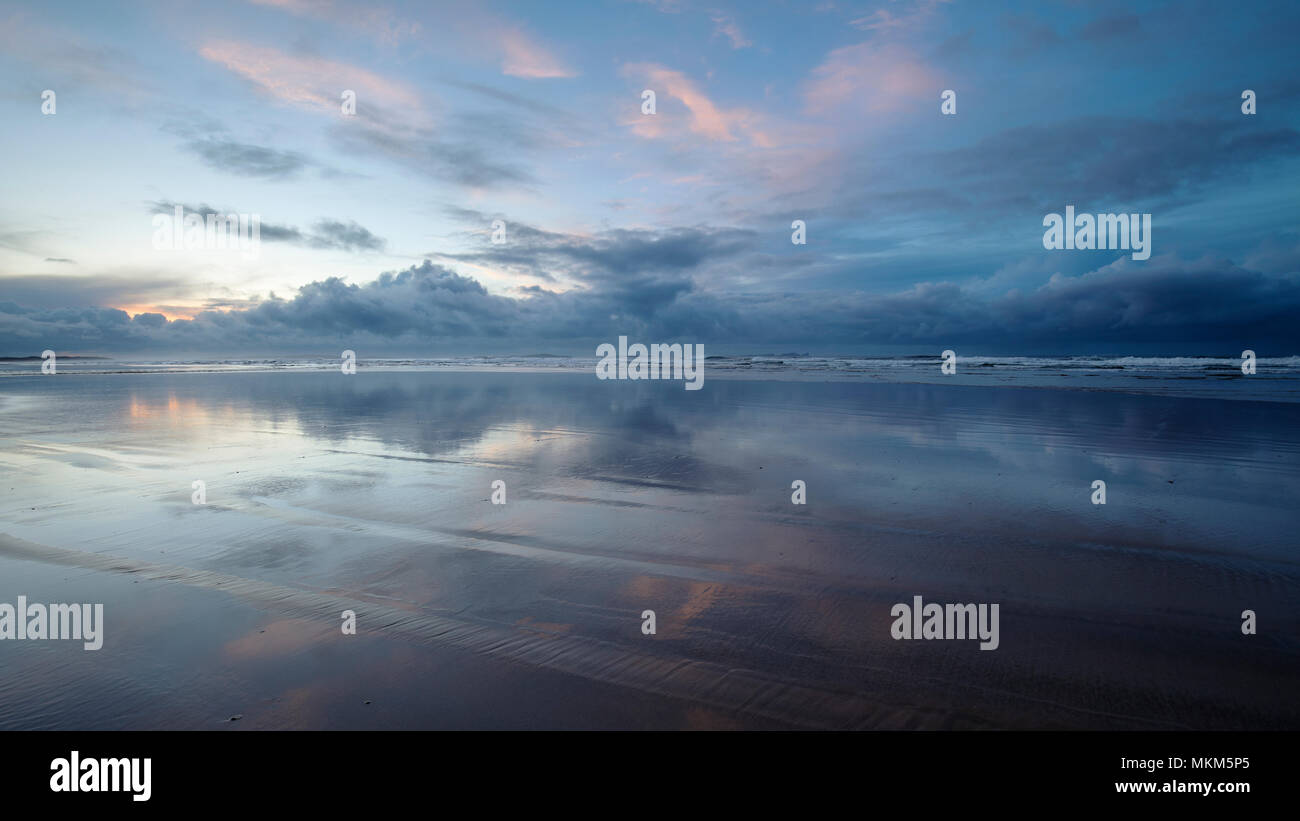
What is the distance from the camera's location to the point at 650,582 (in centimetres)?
539

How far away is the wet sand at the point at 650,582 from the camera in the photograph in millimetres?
3582

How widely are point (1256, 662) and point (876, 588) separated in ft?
7.91

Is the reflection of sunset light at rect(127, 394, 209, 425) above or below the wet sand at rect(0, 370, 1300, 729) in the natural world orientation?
above

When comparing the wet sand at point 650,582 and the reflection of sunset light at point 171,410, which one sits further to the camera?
the reflection of sunset light at point 171,410

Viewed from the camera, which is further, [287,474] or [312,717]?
[287,474]

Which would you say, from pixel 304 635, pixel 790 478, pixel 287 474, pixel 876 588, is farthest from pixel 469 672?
pixel 287 474

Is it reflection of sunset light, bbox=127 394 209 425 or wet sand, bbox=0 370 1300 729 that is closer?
wet sand, bbox=0 370 1300 729

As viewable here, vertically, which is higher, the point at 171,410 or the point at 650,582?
the point at 171,410

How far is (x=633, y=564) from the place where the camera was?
5828 millimetres

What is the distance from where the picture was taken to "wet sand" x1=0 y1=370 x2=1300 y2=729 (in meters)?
3.58

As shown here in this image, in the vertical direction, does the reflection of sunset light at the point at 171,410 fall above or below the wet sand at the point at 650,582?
above

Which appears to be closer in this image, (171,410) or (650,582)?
(650,582)
